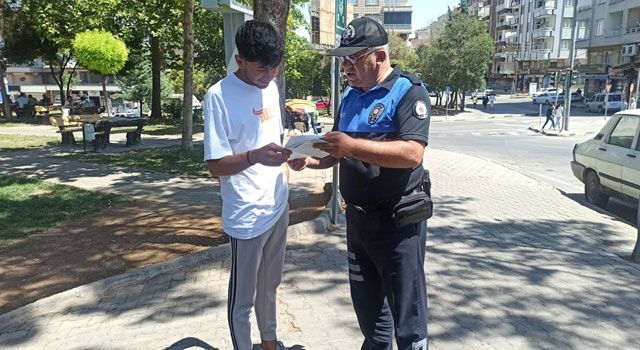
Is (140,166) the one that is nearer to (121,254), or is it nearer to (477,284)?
(121,254)

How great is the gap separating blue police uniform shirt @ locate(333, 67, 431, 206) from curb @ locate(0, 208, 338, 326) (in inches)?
101

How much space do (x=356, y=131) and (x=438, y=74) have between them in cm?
3698

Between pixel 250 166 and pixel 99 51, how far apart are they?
47.8 ft

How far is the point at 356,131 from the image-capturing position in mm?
2418

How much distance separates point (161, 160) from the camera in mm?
11297

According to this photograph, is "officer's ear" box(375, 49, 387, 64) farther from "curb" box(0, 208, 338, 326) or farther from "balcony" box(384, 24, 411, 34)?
"balcony" box(384, 24, 411, 34)

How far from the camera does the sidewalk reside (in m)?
3.37

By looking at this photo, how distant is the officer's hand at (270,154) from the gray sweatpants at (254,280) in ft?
1.60

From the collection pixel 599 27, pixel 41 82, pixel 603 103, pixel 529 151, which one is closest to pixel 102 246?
pixel 529 151

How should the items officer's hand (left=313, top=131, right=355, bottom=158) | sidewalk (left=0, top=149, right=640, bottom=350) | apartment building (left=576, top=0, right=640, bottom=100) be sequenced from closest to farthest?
officer's hand (left=313, top=131, right=355, bottom=158)
sidewalk (left=0, top=149, right=640, bottom=350)
apartment building (left=576, top=0, right=640, bottom=100)

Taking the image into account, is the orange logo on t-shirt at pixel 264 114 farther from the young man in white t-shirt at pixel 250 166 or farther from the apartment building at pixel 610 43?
the apartment building at pixel 610 43

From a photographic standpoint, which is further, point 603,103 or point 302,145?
point 603,103

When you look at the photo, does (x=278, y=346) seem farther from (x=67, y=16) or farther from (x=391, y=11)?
(x=391, y=11)

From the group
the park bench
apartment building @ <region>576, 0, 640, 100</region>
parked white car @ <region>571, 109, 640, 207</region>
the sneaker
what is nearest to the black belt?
the sneaker
